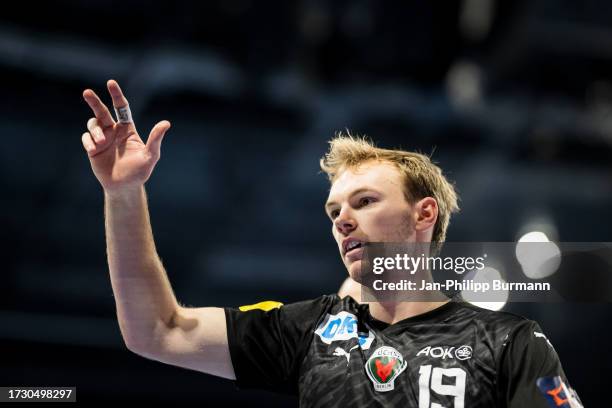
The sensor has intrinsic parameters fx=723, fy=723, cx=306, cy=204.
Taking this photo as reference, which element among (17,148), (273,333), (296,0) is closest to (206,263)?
(17,148)

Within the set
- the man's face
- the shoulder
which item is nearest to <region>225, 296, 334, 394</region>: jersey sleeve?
the man's face

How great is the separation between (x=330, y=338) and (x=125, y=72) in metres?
5.46

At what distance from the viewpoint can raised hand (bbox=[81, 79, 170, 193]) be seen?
9.93ft

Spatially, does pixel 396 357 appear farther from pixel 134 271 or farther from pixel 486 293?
pixel 134 271

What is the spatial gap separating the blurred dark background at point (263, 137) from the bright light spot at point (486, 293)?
393 cm

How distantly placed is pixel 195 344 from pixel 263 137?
5685 mm

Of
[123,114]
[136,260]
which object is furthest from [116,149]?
[136,260]

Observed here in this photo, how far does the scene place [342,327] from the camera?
3145 millimetres

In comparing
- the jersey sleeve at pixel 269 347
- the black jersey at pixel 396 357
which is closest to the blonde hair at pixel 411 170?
the black jersey at pixel 396 357

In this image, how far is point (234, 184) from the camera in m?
9.38

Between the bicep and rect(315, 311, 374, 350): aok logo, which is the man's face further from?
the bicep

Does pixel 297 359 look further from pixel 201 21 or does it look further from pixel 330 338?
pixel 201 21

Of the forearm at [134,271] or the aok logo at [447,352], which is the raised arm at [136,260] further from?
the aok logo at [447,352]

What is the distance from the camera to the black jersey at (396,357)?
2723 mm
